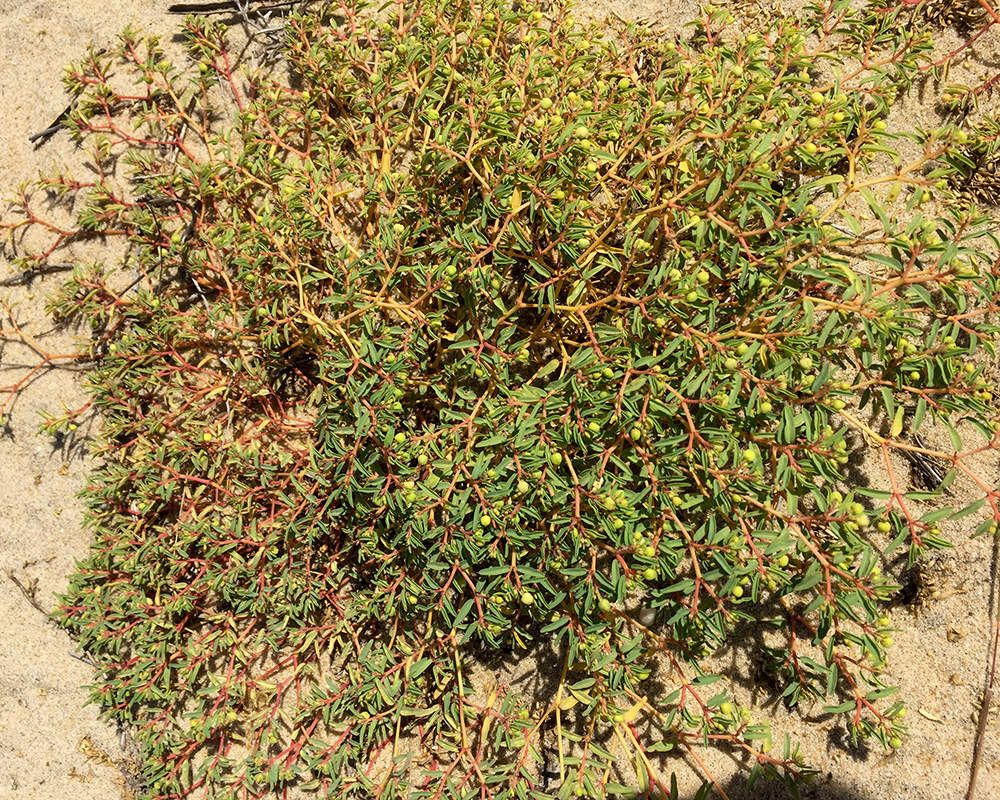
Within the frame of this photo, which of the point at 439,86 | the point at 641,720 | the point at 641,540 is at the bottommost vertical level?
the point at 641,720

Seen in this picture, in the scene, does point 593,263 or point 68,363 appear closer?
point 593,263

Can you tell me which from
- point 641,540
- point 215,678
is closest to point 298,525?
point 215,678

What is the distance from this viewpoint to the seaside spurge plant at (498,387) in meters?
2.12

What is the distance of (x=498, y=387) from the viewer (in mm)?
2293

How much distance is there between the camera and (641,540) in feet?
6.86

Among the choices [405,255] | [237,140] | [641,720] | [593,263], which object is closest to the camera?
[405,255]

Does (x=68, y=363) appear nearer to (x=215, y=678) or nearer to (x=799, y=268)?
(x=215, y=678)

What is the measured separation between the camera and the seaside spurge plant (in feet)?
6.94

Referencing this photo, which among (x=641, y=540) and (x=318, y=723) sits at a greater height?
(x=641, y=540)

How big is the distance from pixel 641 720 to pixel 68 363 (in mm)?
2994

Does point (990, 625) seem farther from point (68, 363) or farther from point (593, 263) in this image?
point (68, 363)

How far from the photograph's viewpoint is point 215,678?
103 inches

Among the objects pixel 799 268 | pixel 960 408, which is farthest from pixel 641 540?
pixel 960 408

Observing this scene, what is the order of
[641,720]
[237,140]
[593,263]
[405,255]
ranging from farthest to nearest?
[237,140] → [641,720] → [593,263] → [405,255]
